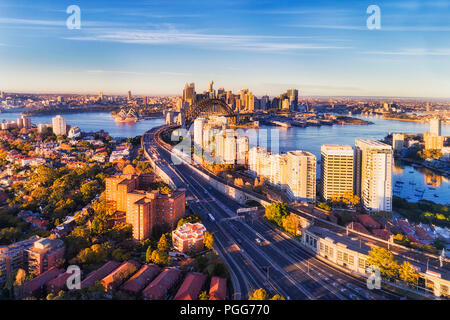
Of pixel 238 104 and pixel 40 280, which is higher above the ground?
pixel 238 104

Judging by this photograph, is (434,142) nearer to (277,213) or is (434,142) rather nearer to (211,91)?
(277,213)

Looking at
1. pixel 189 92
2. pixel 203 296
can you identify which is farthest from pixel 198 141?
pixel 189 92

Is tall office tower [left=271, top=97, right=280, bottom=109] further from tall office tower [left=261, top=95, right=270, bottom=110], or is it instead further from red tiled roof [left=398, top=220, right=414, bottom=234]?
red tiled roof [left=398, top=220, right=414, bottom=234]

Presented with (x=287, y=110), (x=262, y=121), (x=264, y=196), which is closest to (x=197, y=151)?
(x=264, y=196)

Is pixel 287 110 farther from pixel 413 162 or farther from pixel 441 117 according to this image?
pixel 413 162

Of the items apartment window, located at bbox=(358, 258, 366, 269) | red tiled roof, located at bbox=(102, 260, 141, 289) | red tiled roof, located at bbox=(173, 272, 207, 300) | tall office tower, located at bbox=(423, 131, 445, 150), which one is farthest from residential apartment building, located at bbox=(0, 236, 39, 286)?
tall office tower, located at bbox=(423, 131, 445, 150)
